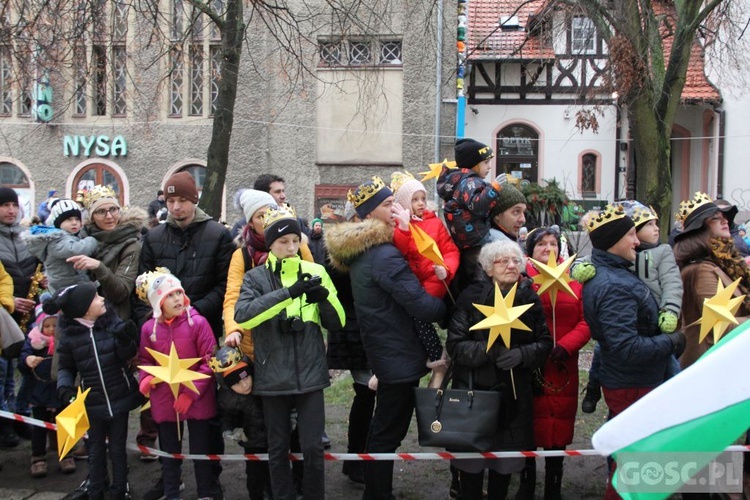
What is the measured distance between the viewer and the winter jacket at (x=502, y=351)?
395cm

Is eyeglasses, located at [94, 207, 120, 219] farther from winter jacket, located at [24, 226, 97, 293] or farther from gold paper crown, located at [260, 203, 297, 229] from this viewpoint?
gold paper crown, located at [260, 203, 297, 229]

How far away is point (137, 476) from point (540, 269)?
10.5 feet

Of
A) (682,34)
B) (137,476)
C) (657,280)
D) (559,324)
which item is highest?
(682,34)

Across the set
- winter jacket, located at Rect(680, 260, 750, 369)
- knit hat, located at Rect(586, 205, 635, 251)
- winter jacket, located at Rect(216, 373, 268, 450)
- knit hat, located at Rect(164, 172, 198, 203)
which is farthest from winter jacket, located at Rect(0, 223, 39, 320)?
winter jacket, located at Rect(680, 260, 750, 369)

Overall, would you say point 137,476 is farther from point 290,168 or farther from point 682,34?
point 290,168

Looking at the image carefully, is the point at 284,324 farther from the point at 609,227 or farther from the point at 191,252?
the point at 609,227

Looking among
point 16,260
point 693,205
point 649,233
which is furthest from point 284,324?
point 16,260

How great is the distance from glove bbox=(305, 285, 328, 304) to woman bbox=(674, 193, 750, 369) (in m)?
2.21

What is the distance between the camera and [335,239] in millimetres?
4258

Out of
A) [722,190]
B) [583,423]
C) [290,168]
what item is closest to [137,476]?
[583,423]

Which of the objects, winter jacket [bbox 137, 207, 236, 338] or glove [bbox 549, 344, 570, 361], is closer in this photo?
glove [bbox 549, 344, 570, 361]

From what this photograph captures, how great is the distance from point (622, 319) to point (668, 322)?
270 mm

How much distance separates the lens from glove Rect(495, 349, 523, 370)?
3873 mm

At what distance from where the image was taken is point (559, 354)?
4.20 meters
